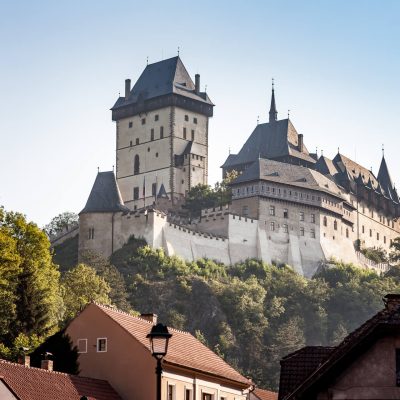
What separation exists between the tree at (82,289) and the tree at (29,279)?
7.94 meters

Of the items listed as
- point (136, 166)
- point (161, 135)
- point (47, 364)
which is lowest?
point (47, 364)

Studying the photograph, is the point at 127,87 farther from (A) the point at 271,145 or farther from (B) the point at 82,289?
(B) the point at 82,289

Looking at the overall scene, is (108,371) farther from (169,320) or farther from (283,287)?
(283,287)

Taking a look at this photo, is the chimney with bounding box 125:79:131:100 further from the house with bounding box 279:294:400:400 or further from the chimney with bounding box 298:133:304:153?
the house with bounding box 279:294:400:400

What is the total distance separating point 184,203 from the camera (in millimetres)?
136000

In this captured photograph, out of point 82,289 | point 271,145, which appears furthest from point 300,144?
point 82,289

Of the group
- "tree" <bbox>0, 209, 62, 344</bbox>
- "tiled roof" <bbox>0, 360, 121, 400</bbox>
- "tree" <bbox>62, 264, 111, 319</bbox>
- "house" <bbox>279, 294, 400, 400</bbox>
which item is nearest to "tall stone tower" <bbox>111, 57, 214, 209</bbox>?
"tree" <bbox>62, 264, 111, 319</bbox>

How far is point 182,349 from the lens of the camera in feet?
125

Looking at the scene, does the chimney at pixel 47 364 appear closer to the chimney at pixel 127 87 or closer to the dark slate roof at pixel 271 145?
the dark slate roof at pixel 271 145

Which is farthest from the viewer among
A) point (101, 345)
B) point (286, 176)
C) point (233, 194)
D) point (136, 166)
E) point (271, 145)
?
point (271, 145)

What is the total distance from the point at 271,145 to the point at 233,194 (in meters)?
21.2

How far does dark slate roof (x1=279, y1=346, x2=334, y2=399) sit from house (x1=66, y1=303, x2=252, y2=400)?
18.3 feet

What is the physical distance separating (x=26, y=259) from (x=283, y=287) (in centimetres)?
5280

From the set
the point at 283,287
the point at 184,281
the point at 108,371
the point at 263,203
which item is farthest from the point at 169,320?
the point at 108,371
